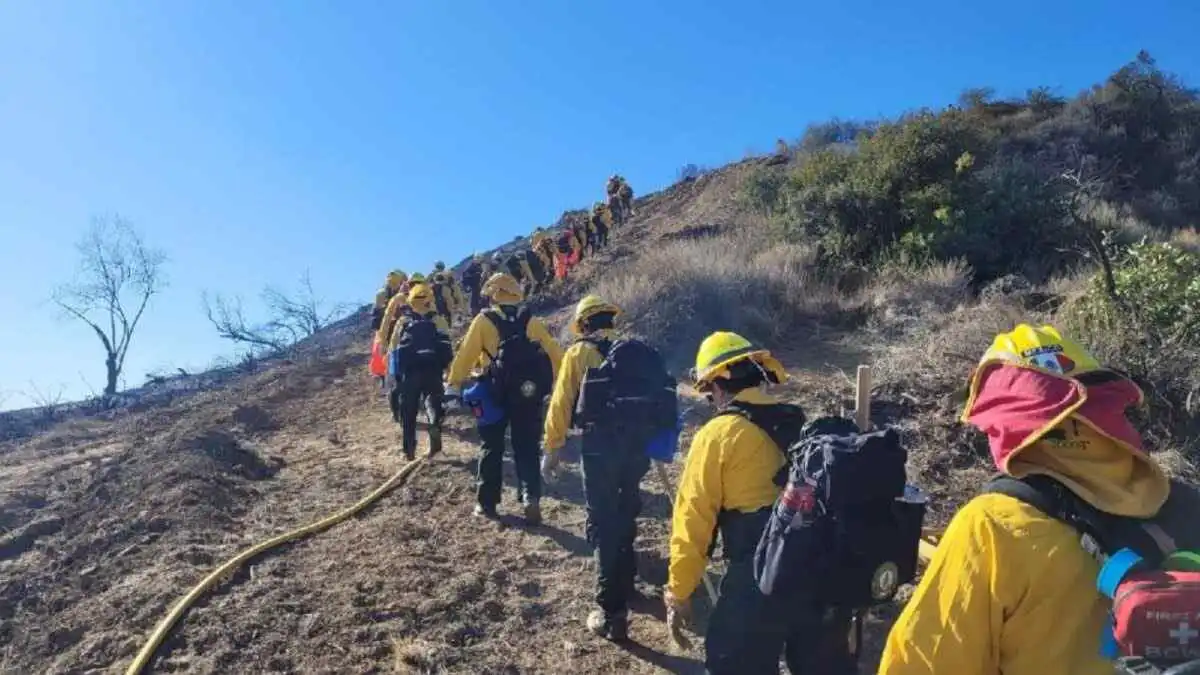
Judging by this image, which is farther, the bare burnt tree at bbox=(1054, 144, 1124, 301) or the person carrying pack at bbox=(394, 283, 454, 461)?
the person carrying pack at bbox=(394, 283, 454, 461)

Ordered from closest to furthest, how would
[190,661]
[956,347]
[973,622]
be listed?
1. [973,622]
2. [190,661]
3. [956,347]

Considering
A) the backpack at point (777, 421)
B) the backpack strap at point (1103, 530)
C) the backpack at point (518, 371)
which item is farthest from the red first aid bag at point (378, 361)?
the backpack strap at point (1103, 530)

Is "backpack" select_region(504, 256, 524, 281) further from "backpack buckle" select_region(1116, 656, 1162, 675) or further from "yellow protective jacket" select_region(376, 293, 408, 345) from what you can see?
"backpack buckle" select_region(1116, 656, 1162, 675)

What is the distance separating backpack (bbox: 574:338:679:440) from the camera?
464cm

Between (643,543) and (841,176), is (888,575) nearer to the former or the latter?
(643,543)

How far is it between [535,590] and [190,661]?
2.00 m

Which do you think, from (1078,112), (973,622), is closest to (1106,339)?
(973,622)

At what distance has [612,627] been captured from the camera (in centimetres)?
467

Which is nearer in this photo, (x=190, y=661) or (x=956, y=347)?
(x=190, y=661)

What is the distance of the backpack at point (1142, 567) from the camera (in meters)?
1.44

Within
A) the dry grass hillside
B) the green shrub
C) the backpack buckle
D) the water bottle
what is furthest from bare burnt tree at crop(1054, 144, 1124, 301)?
the backpack buckle

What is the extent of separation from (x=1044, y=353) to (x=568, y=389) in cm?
362

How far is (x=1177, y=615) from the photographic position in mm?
1436

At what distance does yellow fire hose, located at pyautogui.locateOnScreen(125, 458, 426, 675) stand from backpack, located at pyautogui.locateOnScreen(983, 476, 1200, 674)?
440 cm
